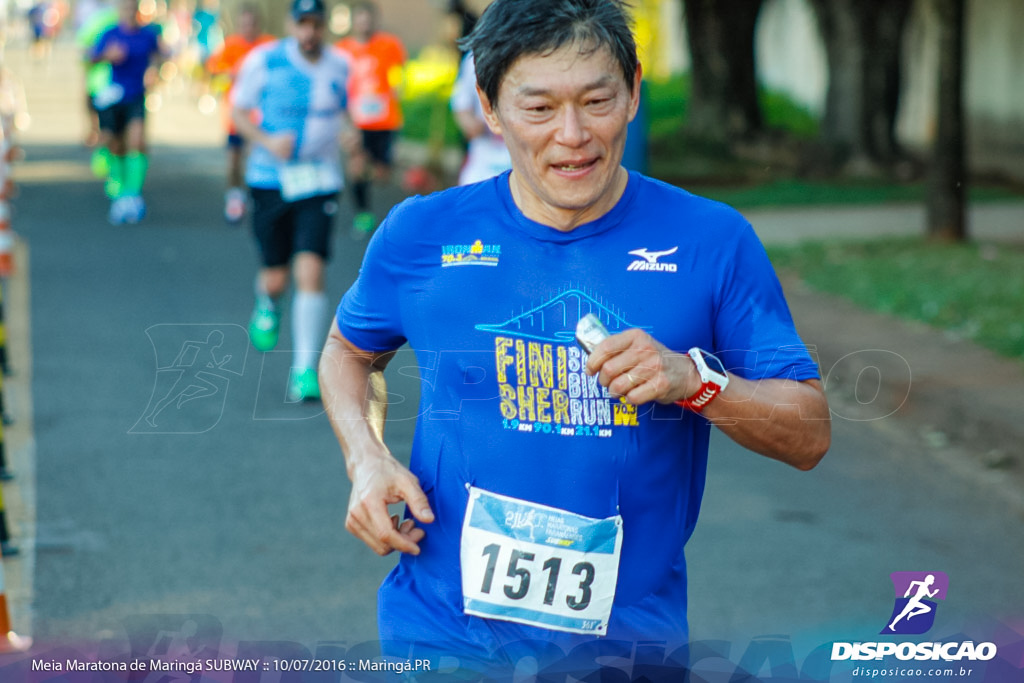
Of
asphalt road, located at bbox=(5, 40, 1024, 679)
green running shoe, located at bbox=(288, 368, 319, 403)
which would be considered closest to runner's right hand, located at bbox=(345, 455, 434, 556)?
asphalt road, located at bbox=(5, 40, 1024, 679)

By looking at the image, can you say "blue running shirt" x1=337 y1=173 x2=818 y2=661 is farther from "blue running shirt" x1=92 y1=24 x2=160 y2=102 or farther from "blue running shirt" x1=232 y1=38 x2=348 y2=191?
"blue running shirt" x1=92 y1=24 x2=160 y2=102

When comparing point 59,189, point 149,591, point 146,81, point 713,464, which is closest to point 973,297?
point 713,464

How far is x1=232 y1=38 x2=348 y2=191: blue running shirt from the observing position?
884 cm

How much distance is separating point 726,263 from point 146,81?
14209 millimetres

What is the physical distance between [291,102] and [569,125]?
6.45 metres

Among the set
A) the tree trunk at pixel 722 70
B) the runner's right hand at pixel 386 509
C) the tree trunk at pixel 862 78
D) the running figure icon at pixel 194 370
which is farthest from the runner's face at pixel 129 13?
the runner's right hand at pixel 386 509

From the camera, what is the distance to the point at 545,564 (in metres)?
2.69

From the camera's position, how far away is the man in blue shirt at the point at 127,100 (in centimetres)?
1570

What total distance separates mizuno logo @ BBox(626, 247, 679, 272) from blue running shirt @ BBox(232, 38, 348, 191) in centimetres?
627

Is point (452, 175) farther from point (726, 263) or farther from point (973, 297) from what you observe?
point (726, 263)

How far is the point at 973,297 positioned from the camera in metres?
10.5

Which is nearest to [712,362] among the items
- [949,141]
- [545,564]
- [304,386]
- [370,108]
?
[545,564]

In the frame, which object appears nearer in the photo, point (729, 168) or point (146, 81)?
point (146, 81)

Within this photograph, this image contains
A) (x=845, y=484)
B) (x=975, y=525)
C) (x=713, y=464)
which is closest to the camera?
(x=975, y=525)
